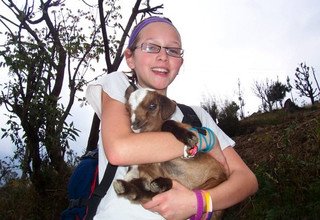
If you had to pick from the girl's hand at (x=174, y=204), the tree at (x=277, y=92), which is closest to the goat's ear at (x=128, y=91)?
the girl's hand at (x=174, y=204)

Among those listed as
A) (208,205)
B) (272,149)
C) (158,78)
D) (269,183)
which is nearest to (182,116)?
(158,78)

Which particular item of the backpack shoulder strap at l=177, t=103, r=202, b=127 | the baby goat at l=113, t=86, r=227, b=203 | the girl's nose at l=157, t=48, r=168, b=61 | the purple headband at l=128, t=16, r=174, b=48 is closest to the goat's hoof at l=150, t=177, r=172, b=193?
the baby goat at l=113, t=86, r=227, b=203

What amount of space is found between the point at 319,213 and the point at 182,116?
352cm

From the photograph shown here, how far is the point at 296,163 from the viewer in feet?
20.8

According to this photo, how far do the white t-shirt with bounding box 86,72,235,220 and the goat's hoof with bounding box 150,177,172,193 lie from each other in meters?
0.15

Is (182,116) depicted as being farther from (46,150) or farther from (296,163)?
(46,150)

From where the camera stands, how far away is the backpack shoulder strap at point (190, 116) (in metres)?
2.72

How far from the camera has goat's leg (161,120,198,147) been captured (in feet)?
7.66

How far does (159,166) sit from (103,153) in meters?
0.40

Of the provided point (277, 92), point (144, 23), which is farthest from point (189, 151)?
point (277, 92)

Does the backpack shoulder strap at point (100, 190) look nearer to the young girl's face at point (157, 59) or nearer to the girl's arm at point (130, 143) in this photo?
the girl's arm at point (130, 143)

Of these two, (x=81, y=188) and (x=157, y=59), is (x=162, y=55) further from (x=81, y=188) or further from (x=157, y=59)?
(x=81, y=188)

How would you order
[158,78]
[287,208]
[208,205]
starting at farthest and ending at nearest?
[287,208] < [158,78] < [208,205]

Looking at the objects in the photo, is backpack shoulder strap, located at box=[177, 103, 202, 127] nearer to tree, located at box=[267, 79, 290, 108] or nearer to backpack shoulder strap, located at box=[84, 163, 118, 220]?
backpack shoulder strap, located at box=[84, 163, 118, 220]
